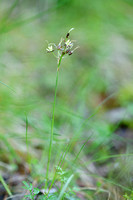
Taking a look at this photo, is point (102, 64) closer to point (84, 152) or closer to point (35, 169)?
point (84, 152)

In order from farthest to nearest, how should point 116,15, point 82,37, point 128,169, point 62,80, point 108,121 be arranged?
1. point 116,15
2. point 82,37
3. point 62,80
4. point 108,121
5. point 128,169

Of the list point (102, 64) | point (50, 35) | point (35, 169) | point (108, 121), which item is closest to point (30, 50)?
point (50, 35)

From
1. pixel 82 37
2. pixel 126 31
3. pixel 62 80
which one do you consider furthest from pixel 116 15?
pixel 62 80

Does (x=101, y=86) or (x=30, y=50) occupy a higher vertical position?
(x=30, y=50)

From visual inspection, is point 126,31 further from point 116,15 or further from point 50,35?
point 50,35

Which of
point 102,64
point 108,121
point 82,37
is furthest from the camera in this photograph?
point 82,37

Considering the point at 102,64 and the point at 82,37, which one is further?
the point at 82,37

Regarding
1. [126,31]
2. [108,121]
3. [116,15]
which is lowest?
[108,121]
